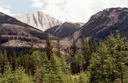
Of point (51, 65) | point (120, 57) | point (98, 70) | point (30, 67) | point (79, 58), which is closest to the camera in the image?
point (120, 57)

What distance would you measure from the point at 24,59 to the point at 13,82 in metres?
62.9

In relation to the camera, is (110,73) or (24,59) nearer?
(110,73)

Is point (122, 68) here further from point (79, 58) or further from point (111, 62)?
point (79, 58)

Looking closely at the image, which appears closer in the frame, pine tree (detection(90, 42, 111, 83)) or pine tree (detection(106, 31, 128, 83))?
pine tree (detection(106, 31, 128, 83))

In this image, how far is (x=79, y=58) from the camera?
375 ft

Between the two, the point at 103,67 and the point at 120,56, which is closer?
the point at 120,56

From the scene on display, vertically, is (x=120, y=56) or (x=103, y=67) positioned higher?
(x=120, y=56)

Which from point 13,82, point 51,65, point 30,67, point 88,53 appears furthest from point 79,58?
point 13,82

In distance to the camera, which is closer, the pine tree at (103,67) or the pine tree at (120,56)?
the pine tree at (120,56)

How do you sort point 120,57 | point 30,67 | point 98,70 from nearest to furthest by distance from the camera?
point 120,57 → point 98,70 → point 30,67

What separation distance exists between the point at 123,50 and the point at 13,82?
3145 centimetres

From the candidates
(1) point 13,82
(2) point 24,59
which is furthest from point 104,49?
(2) point 24,59

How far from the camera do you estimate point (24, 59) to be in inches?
4279

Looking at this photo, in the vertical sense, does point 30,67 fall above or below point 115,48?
below
